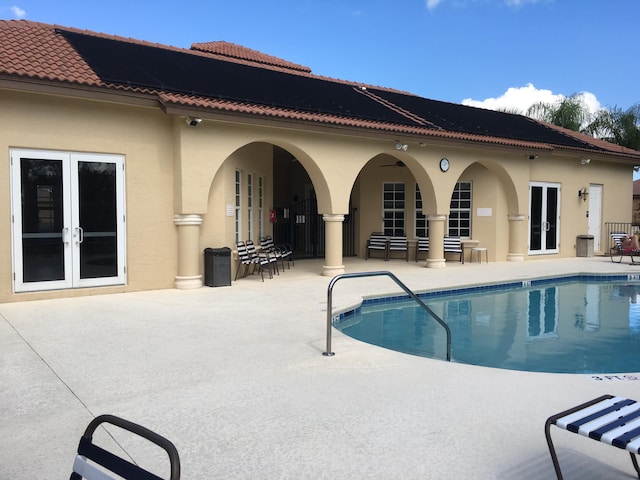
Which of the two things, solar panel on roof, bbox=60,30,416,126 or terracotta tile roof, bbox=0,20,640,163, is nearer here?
A: terracotta tile roof, bbox=0,20,640,163

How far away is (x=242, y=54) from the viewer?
57.0 ft

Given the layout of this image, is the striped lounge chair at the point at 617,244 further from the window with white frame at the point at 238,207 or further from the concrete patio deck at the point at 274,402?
the concrete patio deck at the point at 274,402

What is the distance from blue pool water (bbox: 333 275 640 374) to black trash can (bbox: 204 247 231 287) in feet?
9.75

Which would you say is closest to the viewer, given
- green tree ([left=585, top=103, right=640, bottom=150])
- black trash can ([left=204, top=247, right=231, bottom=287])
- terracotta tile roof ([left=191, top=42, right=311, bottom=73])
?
black trash can ([left=204, top=247, right=231, bottom=287])

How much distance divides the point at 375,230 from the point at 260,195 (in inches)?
181

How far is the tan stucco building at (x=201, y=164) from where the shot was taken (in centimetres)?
872

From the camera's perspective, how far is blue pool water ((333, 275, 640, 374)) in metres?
6.57

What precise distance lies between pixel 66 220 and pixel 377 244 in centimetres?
992

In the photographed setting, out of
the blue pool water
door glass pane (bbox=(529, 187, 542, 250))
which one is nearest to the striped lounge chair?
door glass pane (bbox=(529, 187, 542, 250))

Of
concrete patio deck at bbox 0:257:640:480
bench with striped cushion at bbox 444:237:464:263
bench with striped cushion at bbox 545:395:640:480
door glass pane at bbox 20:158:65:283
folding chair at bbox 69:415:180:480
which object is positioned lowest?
concrete patio deck at bbox 0:257:640:480

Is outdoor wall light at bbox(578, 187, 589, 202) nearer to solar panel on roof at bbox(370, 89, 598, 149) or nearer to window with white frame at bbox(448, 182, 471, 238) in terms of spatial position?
solar panel on roof at bbox(370, 89, 598, 149)

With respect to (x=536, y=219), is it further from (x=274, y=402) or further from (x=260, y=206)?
(x=274, y=402)

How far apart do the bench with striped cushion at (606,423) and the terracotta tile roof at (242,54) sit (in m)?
15.4

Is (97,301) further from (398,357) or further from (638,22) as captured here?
(638,22)
